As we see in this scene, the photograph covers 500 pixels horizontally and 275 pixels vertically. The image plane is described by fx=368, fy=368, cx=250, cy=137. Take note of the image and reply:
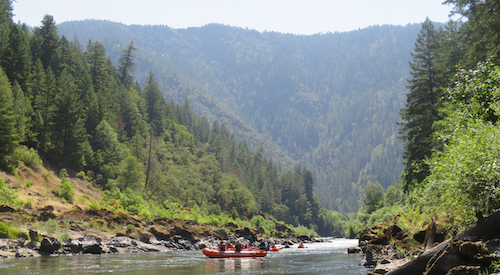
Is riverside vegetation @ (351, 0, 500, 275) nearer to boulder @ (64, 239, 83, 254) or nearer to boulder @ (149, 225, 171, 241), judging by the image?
boulder @ (64, 239, 83, 254)

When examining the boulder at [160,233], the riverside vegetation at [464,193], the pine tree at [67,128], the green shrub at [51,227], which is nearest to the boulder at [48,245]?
the green shrub at [51,227]

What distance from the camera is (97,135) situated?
71000 millimetres

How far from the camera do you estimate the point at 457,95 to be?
19.2 metres

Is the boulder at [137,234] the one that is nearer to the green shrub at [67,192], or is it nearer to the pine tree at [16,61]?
the green shrub at [67,192]

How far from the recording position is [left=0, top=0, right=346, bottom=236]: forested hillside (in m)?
55.3

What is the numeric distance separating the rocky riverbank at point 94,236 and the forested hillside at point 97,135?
5204 mm

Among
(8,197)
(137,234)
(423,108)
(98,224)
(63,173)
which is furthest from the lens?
(63,173)

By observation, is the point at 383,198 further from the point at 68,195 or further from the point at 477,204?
the point at 477,204

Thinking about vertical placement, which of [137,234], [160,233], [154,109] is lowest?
[160,233]

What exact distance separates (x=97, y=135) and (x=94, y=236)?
114ft

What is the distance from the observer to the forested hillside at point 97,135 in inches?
2176

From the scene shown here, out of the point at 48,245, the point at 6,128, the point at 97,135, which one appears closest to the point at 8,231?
the point at 48,245

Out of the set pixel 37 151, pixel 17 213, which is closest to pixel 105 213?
pixel 17 213

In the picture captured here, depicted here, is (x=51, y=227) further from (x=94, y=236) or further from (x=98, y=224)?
(x=98, y=224)
